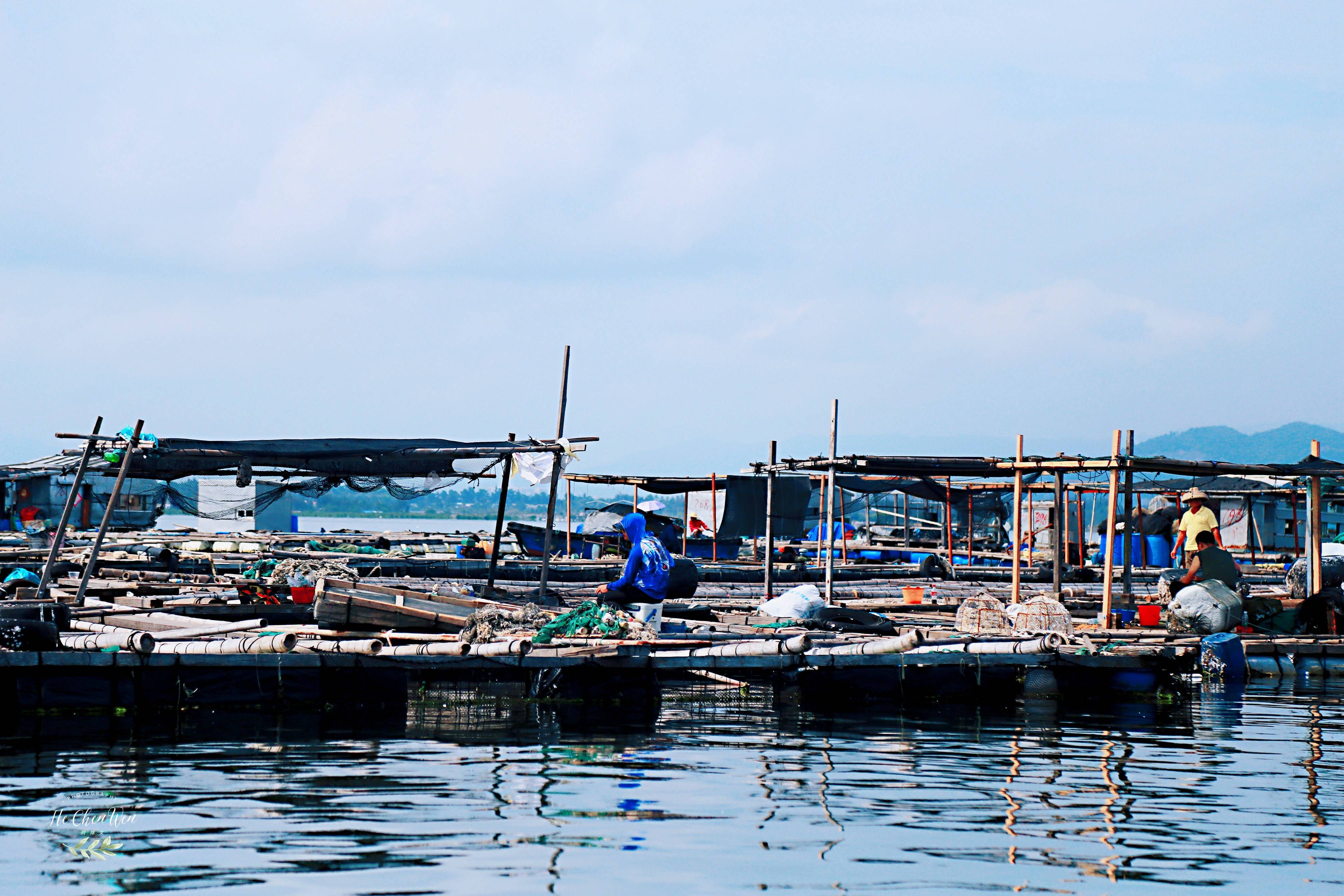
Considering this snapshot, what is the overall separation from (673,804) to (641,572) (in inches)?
219

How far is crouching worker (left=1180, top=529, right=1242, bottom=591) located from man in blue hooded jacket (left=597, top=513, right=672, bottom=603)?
6.79 metres

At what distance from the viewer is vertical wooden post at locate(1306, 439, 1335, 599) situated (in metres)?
18.5

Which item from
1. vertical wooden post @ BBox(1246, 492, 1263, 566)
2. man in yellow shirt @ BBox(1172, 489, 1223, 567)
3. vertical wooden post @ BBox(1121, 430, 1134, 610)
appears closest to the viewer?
vertical wooden post @ BBox(1121, 430, 1134, 610)

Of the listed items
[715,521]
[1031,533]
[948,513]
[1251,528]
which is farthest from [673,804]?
[1251,528]

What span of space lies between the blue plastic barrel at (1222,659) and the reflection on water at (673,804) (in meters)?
2.69

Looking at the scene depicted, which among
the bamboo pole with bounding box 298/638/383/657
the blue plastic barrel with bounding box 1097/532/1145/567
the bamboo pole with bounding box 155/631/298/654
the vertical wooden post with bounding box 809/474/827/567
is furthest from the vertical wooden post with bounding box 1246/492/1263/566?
the bamboo pole with bounding box 155/631/298/654

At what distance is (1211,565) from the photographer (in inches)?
650

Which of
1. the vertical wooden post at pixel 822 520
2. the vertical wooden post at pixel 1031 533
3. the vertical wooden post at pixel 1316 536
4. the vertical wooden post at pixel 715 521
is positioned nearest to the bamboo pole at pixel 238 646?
the vertical wooden post at pixel 1316 536

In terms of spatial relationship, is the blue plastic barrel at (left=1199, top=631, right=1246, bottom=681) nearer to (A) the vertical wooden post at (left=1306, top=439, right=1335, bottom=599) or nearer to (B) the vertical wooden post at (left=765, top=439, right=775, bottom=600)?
(A) the vertical wooden post at (left=1306, top=439, right=1335, bottom=599)

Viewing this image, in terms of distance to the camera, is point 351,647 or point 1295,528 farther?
point 1295,528

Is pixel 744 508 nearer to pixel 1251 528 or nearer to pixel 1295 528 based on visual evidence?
pixel 1295 528

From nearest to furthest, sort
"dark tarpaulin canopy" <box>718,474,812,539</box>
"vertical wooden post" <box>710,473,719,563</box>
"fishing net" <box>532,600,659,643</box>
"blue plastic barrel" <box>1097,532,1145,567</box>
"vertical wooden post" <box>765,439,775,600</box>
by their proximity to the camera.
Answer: "fishing net" <box>532,600,659,643</box>, "vertical wooden post" <box>765,439,775,600</box>, "blue plastic barrel" <box>1097,532,1145,567</box>, "vertical wooden post" <box>710,473,719,563</box>, "dark tarpaulin canopy" <box>718,474,812,539</box>

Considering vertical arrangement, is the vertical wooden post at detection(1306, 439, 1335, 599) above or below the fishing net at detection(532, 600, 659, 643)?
above

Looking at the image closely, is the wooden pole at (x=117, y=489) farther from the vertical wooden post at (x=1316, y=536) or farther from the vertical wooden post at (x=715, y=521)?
the vertical wooden post at (x=715, y=521)
